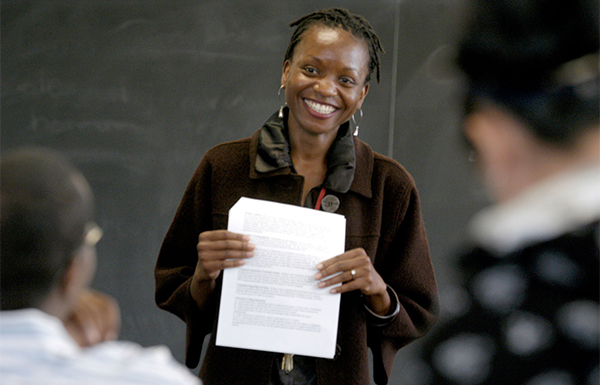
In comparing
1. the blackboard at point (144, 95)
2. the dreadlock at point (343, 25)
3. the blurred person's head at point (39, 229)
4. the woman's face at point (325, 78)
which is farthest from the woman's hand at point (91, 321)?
the blackboard at point (144, 95)

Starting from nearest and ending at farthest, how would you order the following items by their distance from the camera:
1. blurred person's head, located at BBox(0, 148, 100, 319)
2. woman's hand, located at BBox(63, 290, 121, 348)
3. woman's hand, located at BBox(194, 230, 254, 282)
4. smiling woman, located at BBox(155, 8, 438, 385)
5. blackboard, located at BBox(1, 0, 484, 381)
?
1. blurred person's head, located at BBox(0, 148, 100, 319)
2. woman's hand, located at BBox(63, 290, 121, 348)
3. woman's hand, located at BBox(194, 230, 254, 282)
4. smiling woman, located at BBox(155, 8, 438, 385)
5. blackboard, located at BBox(1, 0, 484, 381)

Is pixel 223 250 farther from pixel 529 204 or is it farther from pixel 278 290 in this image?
pixel 529 204

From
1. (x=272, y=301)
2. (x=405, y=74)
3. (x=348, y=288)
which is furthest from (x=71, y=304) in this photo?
(x=405, y=74)

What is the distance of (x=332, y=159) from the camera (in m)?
1.68

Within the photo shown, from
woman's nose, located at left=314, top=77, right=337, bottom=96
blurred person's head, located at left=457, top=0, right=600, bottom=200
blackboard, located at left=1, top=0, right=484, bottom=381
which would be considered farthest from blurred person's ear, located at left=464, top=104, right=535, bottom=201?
blackboard, located at left=1, top=0, right=484, bottom=381

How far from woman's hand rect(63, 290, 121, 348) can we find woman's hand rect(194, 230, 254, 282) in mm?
390

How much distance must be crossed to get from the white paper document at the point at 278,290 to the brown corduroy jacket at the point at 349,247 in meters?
0.15

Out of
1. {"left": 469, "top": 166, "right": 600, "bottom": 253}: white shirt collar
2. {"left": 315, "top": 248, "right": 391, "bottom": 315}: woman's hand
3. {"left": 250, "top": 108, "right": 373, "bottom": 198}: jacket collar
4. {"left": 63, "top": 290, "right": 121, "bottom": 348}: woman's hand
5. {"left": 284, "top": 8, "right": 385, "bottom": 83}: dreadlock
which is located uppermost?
{"left": 284, "top": 8, "right": 385, "bottom": 83}: dreadlock

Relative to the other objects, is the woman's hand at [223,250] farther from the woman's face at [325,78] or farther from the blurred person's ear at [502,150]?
the blurred person's ear at [502,150]

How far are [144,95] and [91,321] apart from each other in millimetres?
2017

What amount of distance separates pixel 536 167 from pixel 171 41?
269 centimetres

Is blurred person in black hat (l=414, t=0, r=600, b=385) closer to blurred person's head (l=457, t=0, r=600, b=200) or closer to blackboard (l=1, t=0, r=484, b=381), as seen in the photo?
blurred person's head (l=457, t=0, r=600, b=200)

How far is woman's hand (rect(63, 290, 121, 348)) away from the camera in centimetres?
100

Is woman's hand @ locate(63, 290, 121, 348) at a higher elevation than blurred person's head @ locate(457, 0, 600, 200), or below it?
below
